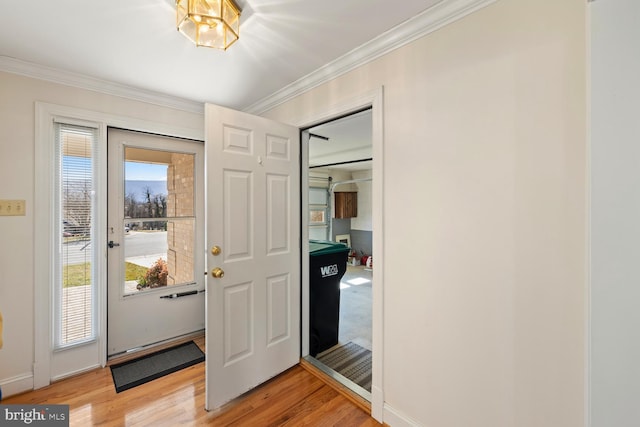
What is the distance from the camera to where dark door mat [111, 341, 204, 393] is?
80.9 inches

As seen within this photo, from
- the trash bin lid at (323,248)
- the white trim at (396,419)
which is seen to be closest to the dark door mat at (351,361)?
the white trim at (396,419)

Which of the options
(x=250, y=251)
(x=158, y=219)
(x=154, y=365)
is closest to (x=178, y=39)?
(x=250, y=251)

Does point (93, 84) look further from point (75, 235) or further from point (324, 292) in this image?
point (324, 292)

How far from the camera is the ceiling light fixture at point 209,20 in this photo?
3.90ft

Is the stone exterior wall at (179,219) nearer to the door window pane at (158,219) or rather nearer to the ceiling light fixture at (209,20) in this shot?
Result: the door window pane at (158,219)

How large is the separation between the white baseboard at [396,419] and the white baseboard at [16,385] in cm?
246

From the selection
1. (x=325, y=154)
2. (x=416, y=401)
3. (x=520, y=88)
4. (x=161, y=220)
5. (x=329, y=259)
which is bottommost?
(x=416, y=401)

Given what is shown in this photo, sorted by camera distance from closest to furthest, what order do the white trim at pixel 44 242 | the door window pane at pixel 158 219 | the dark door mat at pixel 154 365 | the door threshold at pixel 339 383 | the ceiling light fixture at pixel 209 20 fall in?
1. the ceiling light fixture at pixel 209 20
2. the door threshold at pixel 339 383
3. the white trim at pixel 44 242
4. the dark door mat at pixel 154 365
5. the door window pane at pixel 158 219

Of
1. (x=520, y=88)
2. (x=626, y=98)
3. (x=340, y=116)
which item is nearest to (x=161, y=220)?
(x=340, y=116)

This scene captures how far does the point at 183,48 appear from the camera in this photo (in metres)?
1.72

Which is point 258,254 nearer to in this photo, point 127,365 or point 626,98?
point 127,365

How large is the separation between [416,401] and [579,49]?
1.78 metres

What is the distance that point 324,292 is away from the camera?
2.58 m

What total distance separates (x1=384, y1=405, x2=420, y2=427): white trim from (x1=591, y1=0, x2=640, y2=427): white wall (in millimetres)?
1021
